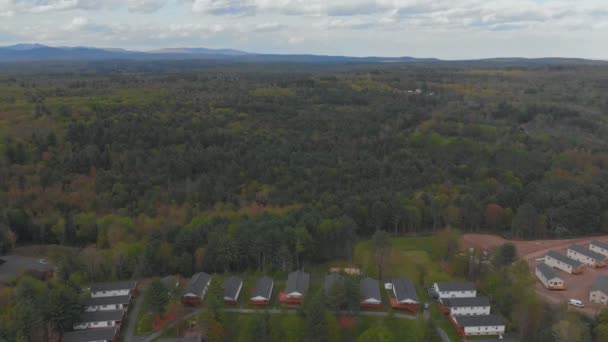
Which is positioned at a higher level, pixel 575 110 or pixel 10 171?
pixel 575 110

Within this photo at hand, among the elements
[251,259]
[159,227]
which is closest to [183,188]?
[159,227]

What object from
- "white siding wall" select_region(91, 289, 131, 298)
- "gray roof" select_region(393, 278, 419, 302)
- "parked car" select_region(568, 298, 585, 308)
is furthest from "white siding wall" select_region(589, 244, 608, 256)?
"white siding wall" select_region(91, 289, 131, 298)

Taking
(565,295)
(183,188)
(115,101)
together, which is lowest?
(565,295)

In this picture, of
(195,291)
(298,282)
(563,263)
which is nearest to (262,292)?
(298,282)

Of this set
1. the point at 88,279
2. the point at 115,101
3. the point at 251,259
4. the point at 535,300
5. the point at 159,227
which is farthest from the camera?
the point at 115,101

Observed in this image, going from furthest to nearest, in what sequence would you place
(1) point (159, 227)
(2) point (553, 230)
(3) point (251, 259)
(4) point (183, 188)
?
1. (4) point (183, 188)
2. (2) point (553, 230)
3. (1) point (159, 227)
4. (3) point (251, 259)

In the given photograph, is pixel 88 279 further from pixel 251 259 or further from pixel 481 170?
pixel 481 170

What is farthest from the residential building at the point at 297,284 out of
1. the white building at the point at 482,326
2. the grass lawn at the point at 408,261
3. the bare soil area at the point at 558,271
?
the bare soil area at the point at 558,271
